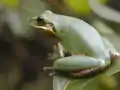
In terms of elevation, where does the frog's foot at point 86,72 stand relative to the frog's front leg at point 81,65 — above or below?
below

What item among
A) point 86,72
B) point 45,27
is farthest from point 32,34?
point 86,72

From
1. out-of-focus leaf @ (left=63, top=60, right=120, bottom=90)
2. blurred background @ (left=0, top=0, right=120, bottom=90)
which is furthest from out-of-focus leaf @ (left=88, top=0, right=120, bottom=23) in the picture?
out-of-focus leaf @ (left=63, top=60, right=120, bottom=90)

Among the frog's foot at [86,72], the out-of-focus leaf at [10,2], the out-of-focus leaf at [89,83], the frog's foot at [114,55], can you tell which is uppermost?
the out-of-focus leaf at [10,2]

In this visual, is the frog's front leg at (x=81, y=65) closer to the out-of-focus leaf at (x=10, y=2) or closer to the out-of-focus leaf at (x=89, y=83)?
the out-of-focus leaf at (x=89, y=83)

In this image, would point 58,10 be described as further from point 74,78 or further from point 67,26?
point 74,78

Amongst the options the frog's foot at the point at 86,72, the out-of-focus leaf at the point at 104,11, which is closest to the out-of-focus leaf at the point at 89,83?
the frog's foot at the point at 86,72

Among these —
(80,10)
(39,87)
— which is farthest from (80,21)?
(39,87)

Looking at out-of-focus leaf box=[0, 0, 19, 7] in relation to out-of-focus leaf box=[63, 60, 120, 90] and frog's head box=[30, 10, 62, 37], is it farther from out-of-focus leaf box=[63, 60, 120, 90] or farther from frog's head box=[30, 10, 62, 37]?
out-of-focus leaf box=[63, 60, 120, 90]
